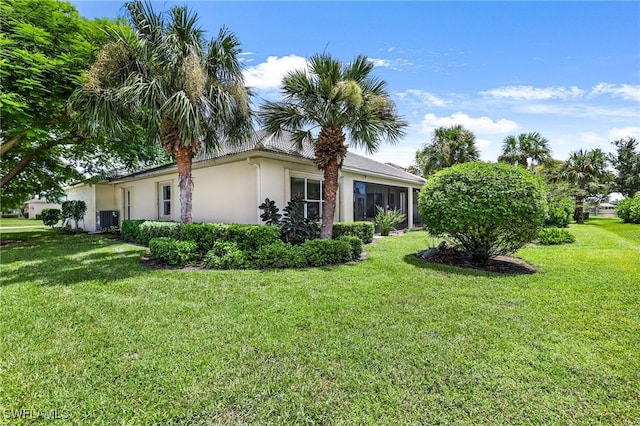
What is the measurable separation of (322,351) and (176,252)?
608cm

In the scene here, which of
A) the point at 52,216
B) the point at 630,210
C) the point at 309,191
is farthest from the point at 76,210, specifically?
the point at 630,210

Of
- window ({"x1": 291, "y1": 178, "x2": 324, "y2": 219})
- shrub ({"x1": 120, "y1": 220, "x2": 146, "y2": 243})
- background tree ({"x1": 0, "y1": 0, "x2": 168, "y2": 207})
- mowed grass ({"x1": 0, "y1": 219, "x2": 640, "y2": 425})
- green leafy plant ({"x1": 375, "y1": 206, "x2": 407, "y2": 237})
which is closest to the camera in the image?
mowed grass ({"x1": 0, "y1": 219, "x2": 640, "y2": 425})

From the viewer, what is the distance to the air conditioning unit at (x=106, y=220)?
19219mm

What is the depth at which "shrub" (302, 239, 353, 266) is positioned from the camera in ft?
26.2

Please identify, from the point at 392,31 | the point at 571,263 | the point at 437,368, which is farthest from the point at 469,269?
the point at 392,31

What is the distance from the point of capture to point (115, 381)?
2770mm

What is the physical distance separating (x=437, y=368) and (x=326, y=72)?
8454 millimetres

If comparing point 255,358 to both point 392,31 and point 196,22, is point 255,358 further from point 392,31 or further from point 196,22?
point 392,31

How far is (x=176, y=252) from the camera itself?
314 inches

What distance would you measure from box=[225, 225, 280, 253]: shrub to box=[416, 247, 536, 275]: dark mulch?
14.5ft

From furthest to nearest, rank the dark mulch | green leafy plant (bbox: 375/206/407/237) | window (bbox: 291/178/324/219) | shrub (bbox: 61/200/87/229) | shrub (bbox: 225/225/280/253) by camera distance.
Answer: shrub (bbox: 61/200/87/229) < green leafy plant (bbox: 375/206/407/237) < window (bbox: 291/178/324/219) < shrub (bbox: 225/225/280/253) < the dark mulch

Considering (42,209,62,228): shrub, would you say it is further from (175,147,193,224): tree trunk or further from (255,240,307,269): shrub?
(255,240,307,269): shrub

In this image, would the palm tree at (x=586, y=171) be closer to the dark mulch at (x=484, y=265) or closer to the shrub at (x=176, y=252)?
the dark mulch at (x=484, y=265)

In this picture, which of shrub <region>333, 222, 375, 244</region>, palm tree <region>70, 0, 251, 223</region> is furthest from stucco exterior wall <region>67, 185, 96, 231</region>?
shrub <region>333, 222, 375, 244</region>
